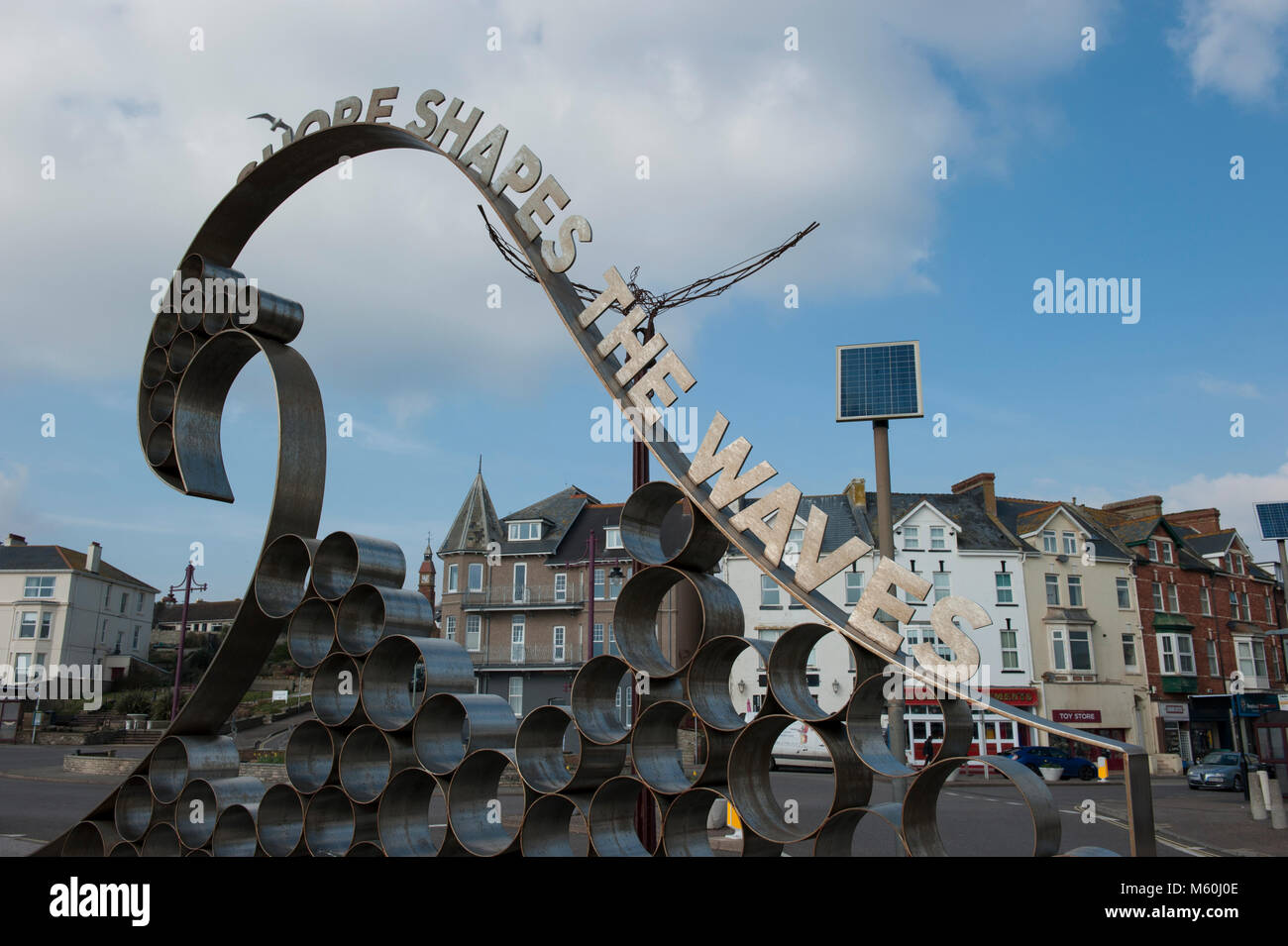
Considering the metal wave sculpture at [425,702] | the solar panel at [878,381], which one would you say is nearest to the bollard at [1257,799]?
the solar panel at [878,381]

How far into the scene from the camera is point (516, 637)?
1581 inches

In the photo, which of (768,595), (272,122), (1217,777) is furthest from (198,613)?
(272,122)

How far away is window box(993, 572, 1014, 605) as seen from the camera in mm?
34094

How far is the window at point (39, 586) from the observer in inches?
1767

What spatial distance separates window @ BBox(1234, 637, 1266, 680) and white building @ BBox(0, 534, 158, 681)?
5123 centimetres

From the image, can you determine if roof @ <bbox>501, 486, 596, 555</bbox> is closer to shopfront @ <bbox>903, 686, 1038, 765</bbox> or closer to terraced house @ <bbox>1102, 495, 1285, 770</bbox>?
shopfront @ <bbox>903, 686, 1038, 765</bbox>

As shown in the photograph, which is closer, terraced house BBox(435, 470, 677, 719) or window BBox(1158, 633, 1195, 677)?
window BBox(1158, 633, 1195, 677)

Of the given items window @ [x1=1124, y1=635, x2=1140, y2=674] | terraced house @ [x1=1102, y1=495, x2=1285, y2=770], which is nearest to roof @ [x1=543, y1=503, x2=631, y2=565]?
window @ [x1=1124, y1=635, x2=1140, y2=674]

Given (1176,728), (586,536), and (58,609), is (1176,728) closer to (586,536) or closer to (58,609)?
(586,536)
